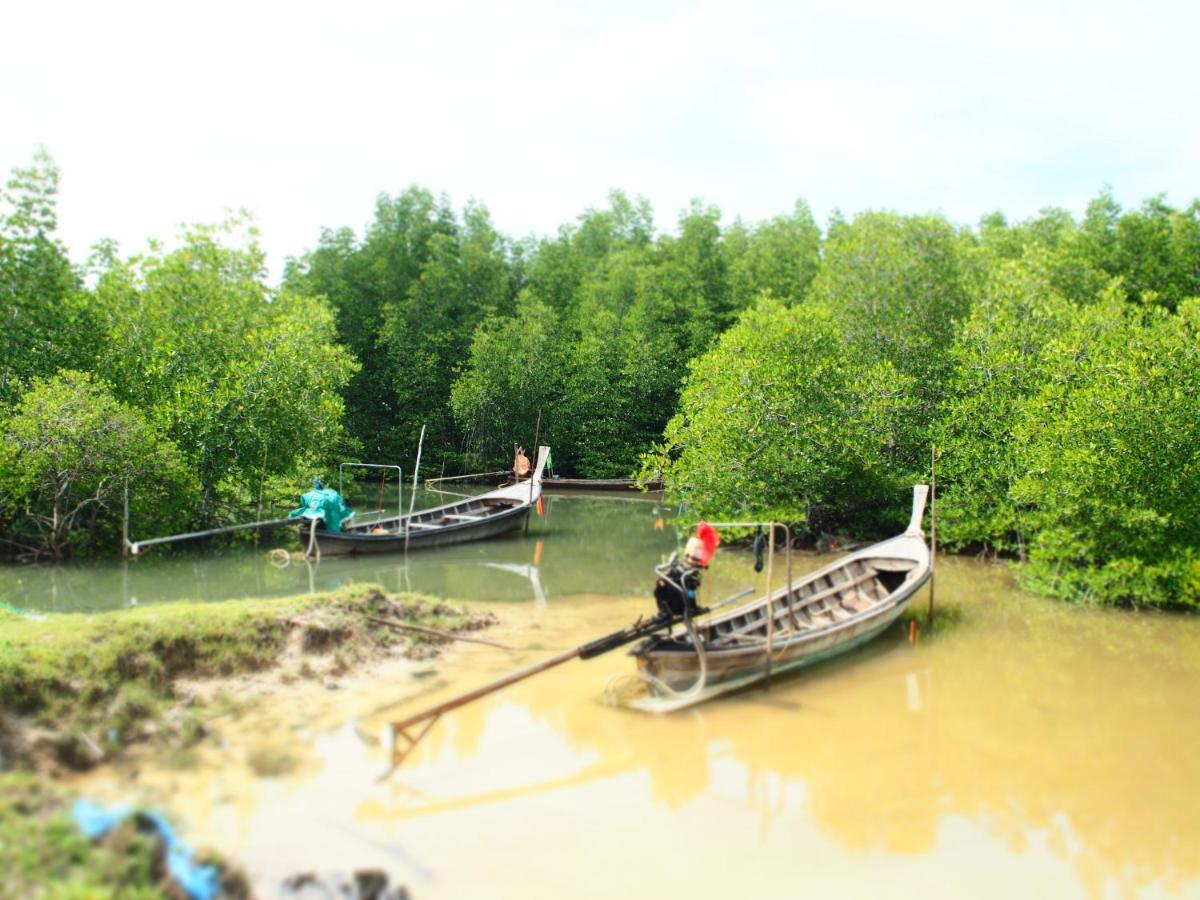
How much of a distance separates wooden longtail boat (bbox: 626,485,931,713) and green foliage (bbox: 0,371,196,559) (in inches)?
439

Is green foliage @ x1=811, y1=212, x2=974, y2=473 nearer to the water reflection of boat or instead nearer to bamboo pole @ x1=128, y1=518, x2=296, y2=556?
the water reflection of boat

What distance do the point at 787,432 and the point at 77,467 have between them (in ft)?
45.5

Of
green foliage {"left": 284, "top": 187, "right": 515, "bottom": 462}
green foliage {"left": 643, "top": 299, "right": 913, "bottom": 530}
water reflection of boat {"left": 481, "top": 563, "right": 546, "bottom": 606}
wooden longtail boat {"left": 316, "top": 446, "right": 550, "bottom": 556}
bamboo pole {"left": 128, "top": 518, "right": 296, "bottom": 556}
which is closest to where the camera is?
bamboo pole {"left": 128, "top": 518, "right": 296, "bottom": 556}

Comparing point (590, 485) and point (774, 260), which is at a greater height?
point (774, 260)

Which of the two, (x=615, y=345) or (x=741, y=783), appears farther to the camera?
(x=615, y=345)

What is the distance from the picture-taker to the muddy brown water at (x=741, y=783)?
22.2 feet

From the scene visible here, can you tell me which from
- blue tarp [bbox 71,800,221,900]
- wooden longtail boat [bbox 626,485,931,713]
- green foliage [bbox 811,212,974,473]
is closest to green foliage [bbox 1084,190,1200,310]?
green foliage [bbox 811,212,974,473]

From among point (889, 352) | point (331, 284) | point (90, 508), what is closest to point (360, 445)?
point (331, 284)

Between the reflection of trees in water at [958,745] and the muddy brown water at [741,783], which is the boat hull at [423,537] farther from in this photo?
the reflection of trees in water at [958,745]

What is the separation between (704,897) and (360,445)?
2782 centimetres

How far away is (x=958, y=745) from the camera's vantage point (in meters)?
9.16

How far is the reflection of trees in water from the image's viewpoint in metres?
7.54

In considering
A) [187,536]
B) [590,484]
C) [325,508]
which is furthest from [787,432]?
[590,484]

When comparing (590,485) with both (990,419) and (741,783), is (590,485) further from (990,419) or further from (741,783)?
(741,783)
